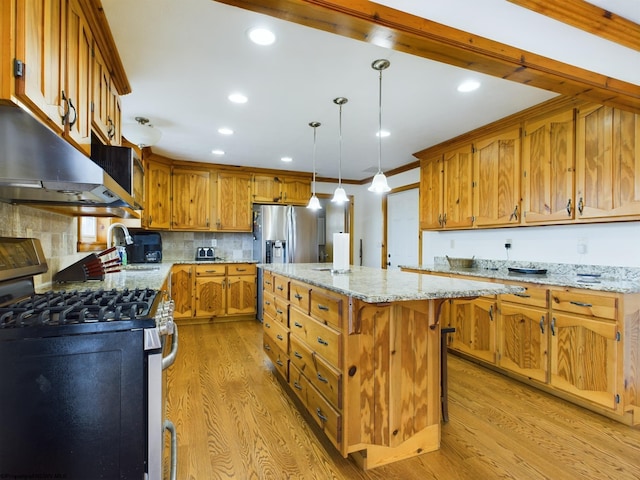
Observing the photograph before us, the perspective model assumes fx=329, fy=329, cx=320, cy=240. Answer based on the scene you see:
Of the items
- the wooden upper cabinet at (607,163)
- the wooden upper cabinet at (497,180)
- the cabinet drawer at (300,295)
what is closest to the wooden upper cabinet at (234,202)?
the cabinet drawer at (300,295)

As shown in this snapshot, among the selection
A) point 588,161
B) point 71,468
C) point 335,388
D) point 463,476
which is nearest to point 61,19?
point 71,468

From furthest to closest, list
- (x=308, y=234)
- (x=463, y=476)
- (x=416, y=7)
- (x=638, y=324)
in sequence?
1. (x=308, y=234)
2. (x=638, y=324)
3. (x=463, y=476)
4. (x=416, y=7)

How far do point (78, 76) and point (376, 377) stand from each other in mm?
1993

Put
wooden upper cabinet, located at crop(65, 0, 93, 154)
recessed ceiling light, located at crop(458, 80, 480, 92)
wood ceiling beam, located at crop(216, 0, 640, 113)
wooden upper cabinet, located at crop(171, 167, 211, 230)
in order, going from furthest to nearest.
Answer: wooden upper cabinet, located at crop(171, 167, 211, 230), recessed ceiling light, located at crop(458, 80, 480, 92), wooden upper cabinet, located at crop(65, 0, 93, 154), wood ceiling beam, located at crop(216, 0, 640, 113)

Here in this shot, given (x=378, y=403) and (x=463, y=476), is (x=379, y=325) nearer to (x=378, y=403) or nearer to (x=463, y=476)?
(x=378, y=403)

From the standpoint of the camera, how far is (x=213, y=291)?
4.74m

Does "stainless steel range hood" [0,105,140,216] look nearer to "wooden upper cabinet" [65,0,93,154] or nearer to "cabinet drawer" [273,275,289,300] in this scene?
"wooden upper cabinet" [65,0,93,154]

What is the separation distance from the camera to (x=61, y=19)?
1251mm

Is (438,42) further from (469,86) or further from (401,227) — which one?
(401,227)

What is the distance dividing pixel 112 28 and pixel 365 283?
1.99m

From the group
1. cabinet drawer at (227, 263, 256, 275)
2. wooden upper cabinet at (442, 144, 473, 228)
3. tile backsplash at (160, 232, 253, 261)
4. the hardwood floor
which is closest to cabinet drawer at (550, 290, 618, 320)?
the hardwood floor

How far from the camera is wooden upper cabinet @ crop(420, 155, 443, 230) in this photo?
3.99 m

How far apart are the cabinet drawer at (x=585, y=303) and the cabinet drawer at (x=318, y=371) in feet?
5.96

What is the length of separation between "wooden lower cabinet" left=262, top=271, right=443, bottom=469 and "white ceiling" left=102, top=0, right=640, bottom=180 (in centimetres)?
142
